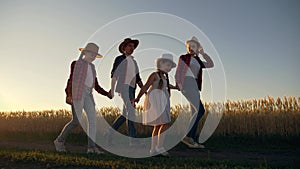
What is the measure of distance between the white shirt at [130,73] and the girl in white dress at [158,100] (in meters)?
1.64

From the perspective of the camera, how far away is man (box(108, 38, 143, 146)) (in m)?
8.93

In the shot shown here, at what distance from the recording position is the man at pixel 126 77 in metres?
8.93

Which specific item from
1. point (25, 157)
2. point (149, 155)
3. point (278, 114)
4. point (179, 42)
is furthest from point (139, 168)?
point (278, 114)

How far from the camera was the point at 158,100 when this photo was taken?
7.28 metres

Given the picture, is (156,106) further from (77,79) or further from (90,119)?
(77,79)

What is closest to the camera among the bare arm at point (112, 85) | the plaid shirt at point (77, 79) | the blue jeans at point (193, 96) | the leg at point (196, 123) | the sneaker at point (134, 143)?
the plaid shirt at point (77, 79)

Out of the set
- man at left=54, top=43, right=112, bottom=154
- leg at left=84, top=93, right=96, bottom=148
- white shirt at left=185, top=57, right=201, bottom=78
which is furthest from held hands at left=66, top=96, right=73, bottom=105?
white shirt at left=185, top=57, right=201, bottom=78

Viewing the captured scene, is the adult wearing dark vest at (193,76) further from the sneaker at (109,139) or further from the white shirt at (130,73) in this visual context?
the sneaker at (109,139)

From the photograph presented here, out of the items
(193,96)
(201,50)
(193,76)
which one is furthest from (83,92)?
(201,50)

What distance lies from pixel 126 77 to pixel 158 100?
2019 millimetres

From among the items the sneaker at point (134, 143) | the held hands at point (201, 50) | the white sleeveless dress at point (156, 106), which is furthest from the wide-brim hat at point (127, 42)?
the sneaker at point (134, 143)

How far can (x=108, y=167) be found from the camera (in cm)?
565

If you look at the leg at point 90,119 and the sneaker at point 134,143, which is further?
the sneaker at point 134,143

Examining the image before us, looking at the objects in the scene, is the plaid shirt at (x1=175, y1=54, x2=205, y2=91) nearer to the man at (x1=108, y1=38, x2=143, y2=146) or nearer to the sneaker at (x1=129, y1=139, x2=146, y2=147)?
the man at (x1=108, y1=38, x2=143, y2=146)
